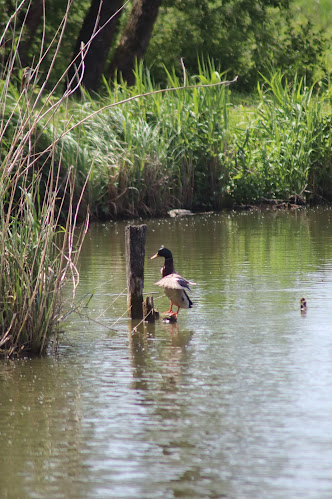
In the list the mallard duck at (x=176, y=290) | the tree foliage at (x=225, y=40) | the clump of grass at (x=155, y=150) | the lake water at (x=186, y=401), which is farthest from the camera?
the tree foliage at (x=225, y=40)

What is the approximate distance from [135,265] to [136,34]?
15.9 metres

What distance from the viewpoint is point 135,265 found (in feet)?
28.9

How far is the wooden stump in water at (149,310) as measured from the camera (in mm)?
8891

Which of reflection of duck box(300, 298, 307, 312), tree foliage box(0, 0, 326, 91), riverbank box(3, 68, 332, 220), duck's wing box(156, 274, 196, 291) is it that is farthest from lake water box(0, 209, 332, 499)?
tree foliage box(0, 0, 326, 91)

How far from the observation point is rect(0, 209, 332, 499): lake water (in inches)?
204

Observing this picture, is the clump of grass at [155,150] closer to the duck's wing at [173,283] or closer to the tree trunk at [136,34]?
the tree trunk at [136,34]

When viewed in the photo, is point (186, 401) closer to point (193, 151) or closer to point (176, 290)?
point (176, 290)

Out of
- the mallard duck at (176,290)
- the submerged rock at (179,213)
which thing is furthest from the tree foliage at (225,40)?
the mallard duck at (176,290)

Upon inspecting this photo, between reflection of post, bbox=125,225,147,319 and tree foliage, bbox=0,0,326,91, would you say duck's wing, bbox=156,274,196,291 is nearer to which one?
reflection of post, bbox=125,225,147,319

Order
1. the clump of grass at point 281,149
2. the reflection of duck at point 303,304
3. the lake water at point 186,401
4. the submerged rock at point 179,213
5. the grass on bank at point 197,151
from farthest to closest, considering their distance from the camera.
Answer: the clump of grass at point 281,149
the submerged rock at point 179,213
the grass on bank at point 197,151
the reflection of duck at point 303,304
the lake water at point 186,401

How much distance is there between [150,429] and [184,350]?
1996mm

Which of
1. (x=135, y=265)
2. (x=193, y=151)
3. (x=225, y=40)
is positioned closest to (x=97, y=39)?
(x=193, y=151)

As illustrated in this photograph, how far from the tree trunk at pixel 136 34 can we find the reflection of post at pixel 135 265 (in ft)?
49.1

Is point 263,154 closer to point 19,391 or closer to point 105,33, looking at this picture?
point 105,33
